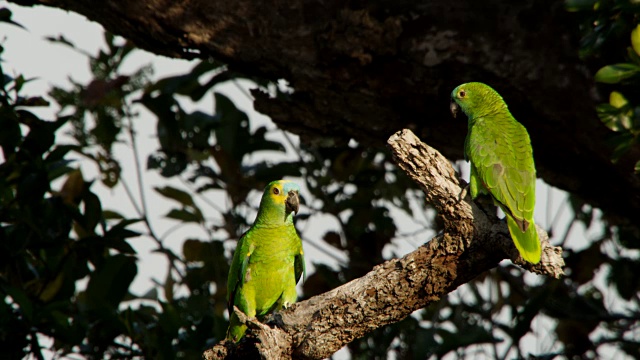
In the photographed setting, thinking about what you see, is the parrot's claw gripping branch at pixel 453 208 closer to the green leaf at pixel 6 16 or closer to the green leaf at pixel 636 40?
the green leaf at pixel 636 40

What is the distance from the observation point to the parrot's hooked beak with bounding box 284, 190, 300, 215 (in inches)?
157

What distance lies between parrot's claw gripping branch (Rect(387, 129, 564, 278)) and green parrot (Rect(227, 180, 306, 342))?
1.44 metres

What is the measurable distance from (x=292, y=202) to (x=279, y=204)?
86 mm

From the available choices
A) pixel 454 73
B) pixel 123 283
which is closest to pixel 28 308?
pixel 123 283

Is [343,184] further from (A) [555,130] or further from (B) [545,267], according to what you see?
(B) [545,267]

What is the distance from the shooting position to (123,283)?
4.60 m

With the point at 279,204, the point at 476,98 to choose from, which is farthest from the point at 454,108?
the point at 279,204

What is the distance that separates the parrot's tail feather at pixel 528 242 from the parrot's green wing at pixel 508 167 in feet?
0.32

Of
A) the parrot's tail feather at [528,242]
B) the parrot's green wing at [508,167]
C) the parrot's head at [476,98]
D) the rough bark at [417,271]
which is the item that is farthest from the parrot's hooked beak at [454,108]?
the parrot's tail feather at [528,242]

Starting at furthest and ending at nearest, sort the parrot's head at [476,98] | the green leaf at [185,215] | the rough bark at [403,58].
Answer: the green leaf at [185,215] < the rough bark at [403,58] < the parrot's head at [476,98]

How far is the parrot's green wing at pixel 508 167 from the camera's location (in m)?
2.98

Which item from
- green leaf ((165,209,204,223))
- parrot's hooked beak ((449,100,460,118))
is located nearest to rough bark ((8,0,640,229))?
→ parrot's hooked beak ((449,100,460,118))

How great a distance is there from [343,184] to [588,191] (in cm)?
175

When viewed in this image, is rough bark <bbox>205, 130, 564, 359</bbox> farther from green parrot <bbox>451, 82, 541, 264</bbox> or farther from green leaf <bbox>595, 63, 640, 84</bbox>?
green leaf <bbox>595, 63, 640, 84</bbox>
